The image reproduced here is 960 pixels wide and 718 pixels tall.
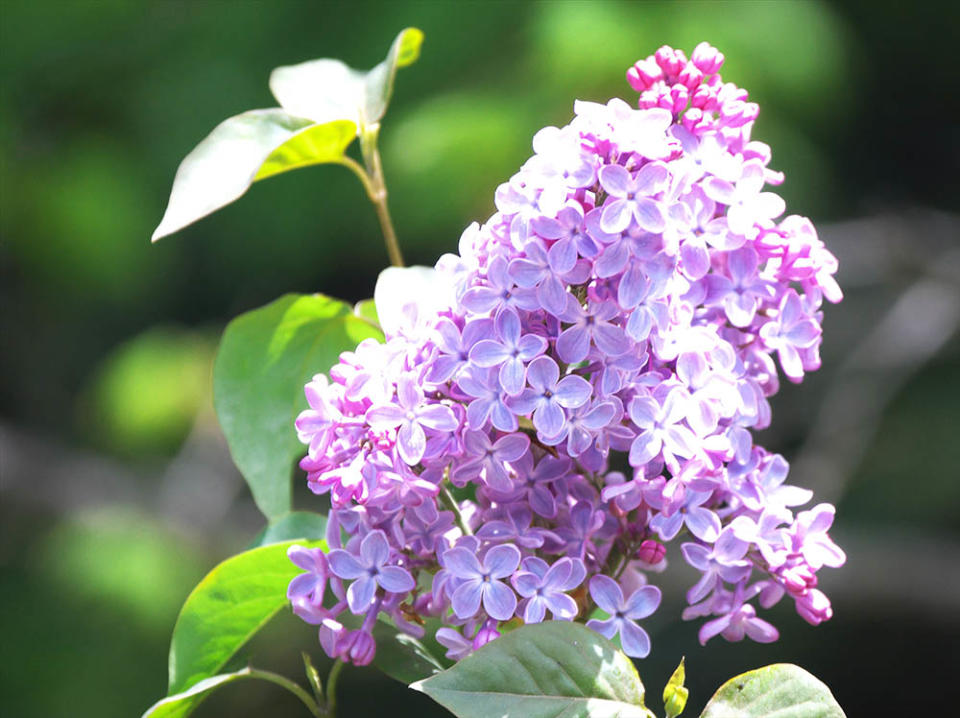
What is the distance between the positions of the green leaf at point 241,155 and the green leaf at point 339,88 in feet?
0.12

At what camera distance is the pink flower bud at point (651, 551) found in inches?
27.1

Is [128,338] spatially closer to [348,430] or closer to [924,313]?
[924,313]

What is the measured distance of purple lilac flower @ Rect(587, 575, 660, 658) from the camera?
67 cm

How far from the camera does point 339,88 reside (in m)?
1.00

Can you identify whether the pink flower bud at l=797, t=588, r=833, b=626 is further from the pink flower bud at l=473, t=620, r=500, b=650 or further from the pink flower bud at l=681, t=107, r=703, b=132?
the pink flower bud at l=681, t=107, r=703, b=132

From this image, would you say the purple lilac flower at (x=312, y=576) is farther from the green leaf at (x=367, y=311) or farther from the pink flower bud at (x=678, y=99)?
the pink flower bud at (x=678, y=99)

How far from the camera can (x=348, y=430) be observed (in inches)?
26.1

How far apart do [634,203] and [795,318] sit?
16 cm

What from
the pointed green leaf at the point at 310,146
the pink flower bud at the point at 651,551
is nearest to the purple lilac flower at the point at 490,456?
the pink flower bud at the point at 651,551

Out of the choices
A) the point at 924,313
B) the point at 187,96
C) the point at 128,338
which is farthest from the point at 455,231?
the point at 128,338

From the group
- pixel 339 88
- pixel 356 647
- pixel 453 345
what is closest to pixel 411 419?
pixel 453 345

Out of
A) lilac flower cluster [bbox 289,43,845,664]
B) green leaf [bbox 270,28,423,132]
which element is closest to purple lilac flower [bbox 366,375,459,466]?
lilac flower cluster [bbox 289,43,845,664]

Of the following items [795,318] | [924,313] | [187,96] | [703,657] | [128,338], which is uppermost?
[187,96]

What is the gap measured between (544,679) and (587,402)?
161 millimetres
